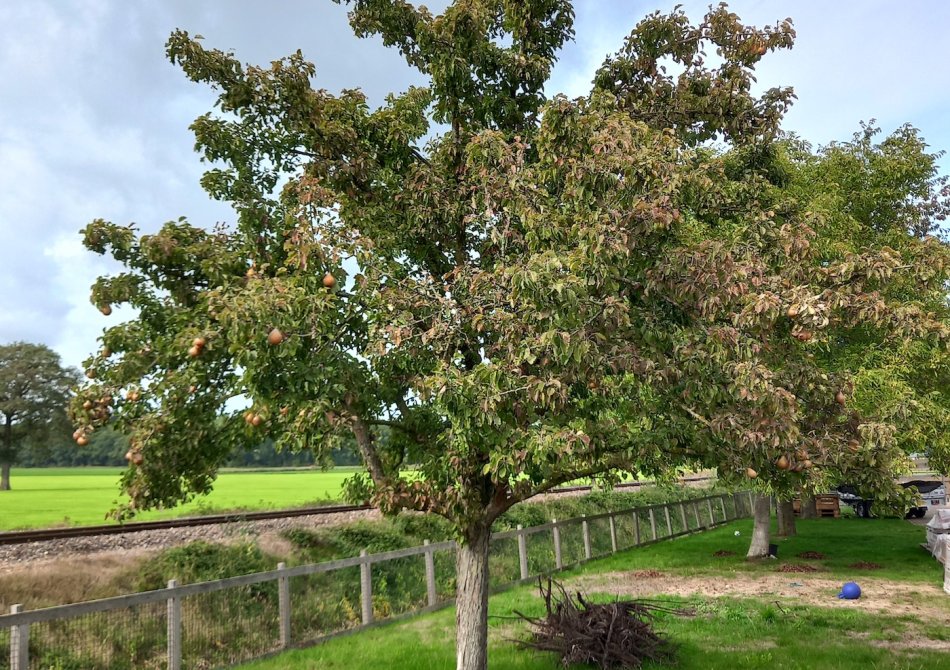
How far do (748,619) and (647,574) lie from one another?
559 centimetres

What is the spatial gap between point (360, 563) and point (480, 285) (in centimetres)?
831

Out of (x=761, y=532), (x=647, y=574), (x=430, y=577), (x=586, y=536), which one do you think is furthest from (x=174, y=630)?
(x=761, y=532)

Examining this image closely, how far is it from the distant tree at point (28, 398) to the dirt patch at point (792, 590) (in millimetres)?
51909

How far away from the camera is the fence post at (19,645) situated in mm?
7668

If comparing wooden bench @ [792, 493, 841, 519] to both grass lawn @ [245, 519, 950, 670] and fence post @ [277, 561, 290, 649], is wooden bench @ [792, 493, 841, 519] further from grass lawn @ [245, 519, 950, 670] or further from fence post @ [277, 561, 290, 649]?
fence post @ [277, 561, 290, 649]

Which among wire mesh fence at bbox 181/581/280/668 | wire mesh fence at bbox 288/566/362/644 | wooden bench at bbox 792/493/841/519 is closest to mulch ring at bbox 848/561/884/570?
wire mesh fence at bbox 288/566/362/644

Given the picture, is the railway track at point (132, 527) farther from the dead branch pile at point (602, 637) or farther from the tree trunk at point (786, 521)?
the tree trunk at point (786, 521)

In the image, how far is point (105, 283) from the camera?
728 centimetres

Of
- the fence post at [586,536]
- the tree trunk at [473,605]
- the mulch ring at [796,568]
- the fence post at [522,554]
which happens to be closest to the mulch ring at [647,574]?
the fence post at [586,536]

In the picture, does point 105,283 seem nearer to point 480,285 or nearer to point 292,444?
point 292,444

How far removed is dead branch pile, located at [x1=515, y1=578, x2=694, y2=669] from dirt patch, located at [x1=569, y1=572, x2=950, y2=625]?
184 inches

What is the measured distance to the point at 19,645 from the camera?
7734mm

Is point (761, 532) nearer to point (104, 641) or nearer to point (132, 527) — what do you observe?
point (104, 641)

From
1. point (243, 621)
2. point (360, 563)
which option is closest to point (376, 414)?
point (243, 621)
